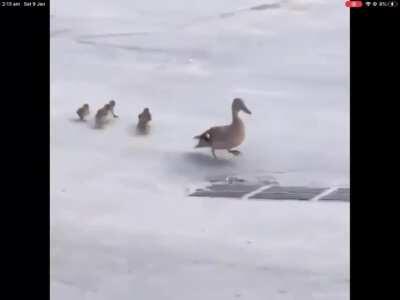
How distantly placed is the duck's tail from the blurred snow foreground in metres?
0.02

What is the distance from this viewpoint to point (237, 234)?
1.40 m

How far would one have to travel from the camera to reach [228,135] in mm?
1423

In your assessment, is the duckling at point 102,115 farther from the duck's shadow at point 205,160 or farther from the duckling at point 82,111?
the duck's shadow at point 205,160

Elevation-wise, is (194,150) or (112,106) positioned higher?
(112,106)

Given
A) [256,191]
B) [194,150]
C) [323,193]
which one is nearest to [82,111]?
[194,150]

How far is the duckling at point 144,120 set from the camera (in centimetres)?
144

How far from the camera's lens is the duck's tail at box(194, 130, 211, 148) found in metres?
1.43
